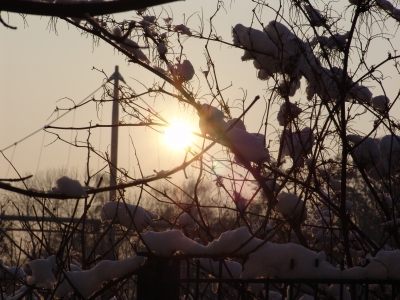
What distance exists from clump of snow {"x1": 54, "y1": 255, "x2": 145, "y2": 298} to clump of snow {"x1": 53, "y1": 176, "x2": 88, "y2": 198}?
795 millimetres

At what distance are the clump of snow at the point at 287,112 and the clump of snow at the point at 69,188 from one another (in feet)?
7.90

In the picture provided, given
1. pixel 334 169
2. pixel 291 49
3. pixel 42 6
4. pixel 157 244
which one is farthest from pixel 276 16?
pixel 42 6

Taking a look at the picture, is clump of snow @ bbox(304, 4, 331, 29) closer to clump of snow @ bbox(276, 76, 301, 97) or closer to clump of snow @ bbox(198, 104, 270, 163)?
clump of snow @ bbox(276, 76, 301, 97)

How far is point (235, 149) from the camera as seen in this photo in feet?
12.3

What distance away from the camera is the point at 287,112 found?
4.31 metres

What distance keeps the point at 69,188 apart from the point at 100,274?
0.88 m

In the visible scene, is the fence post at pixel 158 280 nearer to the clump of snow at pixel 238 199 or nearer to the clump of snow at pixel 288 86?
the clump of snow at pixel 238 199

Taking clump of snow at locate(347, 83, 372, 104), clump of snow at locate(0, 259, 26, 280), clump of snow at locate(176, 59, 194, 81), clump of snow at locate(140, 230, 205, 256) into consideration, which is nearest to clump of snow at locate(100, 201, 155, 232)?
clump of snow at locate(0, 259, 26, 280)

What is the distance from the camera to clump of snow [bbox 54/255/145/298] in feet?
9.19

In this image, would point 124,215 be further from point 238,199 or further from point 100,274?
point 100,274

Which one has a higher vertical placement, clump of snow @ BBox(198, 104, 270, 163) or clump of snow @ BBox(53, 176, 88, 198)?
clump of snow @ BBox(198, 104, 270, 163)

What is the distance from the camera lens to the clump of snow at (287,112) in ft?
13.9

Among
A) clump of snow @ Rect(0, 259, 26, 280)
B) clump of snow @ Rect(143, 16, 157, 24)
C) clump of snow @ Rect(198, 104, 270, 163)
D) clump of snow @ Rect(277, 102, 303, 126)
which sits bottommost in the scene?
clump of snow @ Rect(0, 259, 26, 280)

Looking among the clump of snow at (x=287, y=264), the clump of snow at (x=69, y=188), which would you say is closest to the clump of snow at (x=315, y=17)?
the clump of snow at (x=287, y=264)
